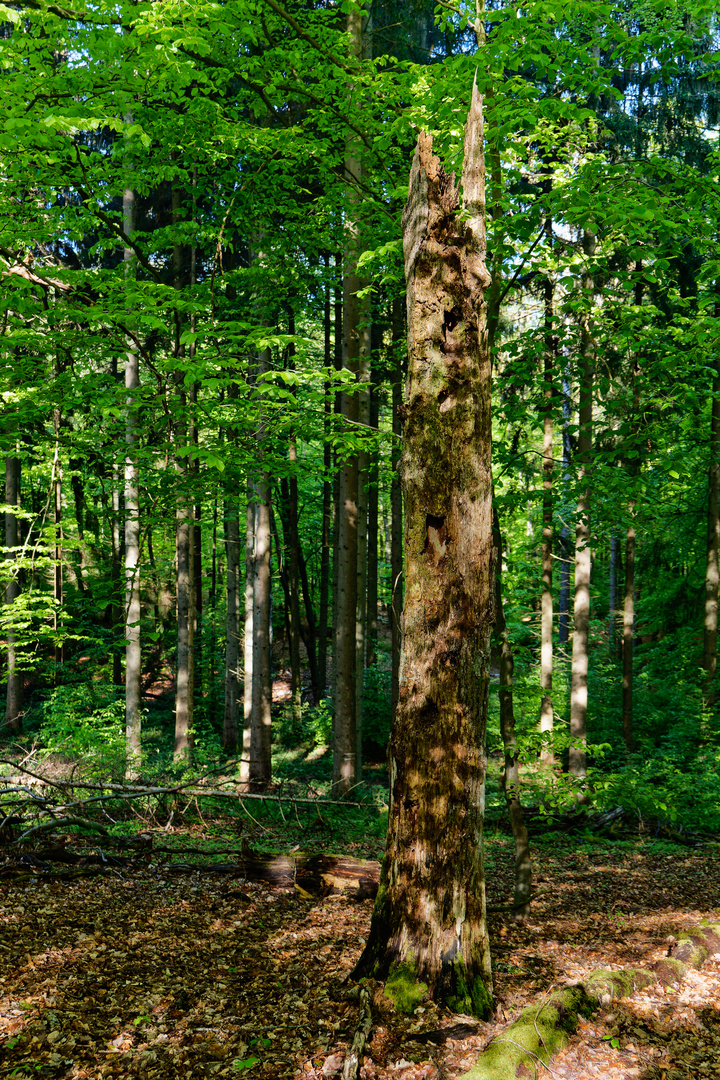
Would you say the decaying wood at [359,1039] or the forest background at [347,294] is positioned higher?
the forest background at [347,294]

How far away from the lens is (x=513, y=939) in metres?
4.43

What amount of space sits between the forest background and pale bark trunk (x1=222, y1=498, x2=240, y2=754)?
0.10 m

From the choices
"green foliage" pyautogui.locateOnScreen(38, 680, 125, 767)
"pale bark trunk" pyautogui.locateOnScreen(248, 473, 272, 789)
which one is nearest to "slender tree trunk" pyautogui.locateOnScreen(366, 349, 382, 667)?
"pale bark trunk" pyautogui.locateOnScreen(248, 473, 272, 789)

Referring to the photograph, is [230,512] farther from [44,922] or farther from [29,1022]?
[29,1022]

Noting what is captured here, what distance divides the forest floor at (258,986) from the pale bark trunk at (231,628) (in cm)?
841

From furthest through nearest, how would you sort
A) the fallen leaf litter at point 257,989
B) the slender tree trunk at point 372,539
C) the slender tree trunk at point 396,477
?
1. the slender tree trunk at point 372,539
2. the slender tree trunk at point 396,477
3. the fallen leaf litter at point 257,989

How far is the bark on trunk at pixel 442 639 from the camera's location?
3.01 metres

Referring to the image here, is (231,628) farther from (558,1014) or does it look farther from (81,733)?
(558,1014)

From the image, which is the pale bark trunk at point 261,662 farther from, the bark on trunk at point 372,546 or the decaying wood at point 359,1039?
the decaying wood at point 359,1039

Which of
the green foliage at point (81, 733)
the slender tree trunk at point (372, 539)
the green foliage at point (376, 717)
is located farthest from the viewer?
the green foliage at point (376, 717)

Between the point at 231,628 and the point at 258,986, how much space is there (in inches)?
425

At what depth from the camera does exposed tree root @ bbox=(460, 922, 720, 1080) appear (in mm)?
2490

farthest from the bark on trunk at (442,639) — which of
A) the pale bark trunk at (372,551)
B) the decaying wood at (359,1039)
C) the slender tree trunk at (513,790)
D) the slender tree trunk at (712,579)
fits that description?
the slender tree trunk at (712,579)

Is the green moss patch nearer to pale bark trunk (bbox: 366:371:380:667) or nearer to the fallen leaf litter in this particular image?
the fallen leaf litter
